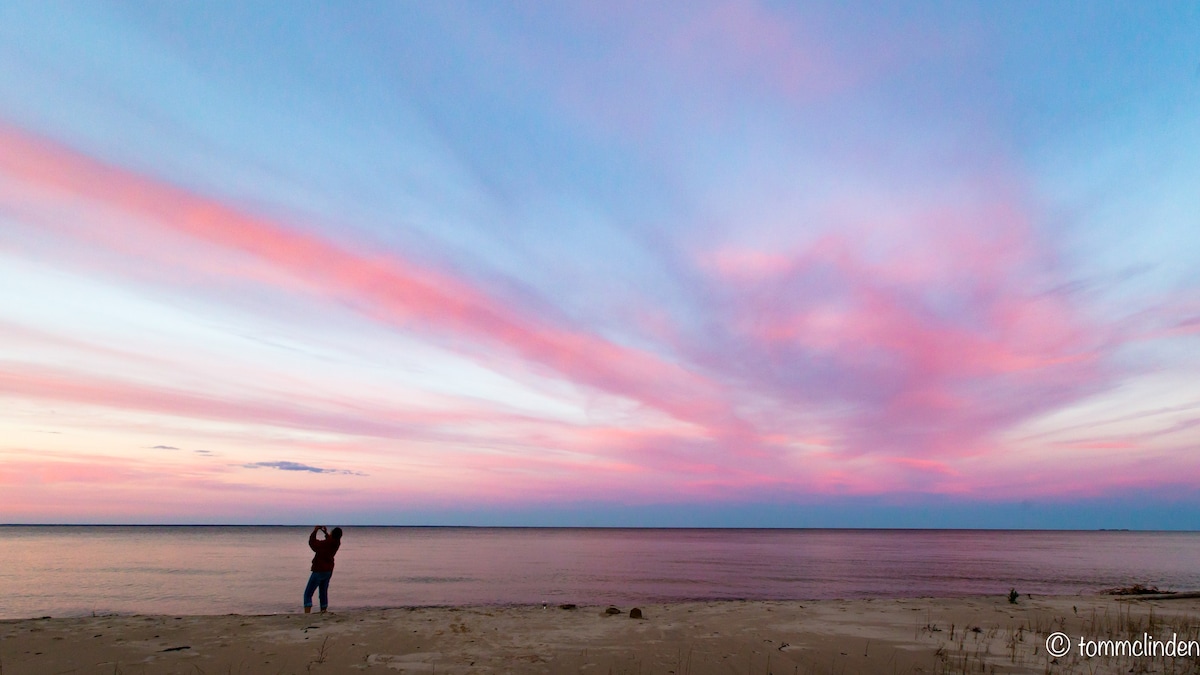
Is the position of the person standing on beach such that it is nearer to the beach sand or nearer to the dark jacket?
the dark jacket

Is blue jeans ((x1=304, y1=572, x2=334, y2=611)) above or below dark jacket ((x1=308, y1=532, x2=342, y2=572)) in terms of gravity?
below

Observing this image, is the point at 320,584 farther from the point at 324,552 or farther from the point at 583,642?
the point at 583,642

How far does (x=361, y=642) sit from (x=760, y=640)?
9019 millimetres

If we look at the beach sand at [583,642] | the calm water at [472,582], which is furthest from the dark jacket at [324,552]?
the calm water at [472,582]

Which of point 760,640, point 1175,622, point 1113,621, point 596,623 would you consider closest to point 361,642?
point 596,623

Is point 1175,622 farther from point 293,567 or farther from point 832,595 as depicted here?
point 293,567

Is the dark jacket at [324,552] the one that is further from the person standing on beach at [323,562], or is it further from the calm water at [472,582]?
the calm water at [472,582]

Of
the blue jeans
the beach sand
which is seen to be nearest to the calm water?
the blue jeans

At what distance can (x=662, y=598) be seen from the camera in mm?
31781

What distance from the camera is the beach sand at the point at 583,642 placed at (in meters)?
11.2

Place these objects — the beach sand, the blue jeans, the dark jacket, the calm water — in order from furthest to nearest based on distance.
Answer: the calm water → the dark jacket → the blue jeans → the beach sand

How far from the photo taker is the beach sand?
11.2m

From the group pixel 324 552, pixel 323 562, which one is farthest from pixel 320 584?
pixel 324 552

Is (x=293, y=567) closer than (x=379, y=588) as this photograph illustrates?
No
